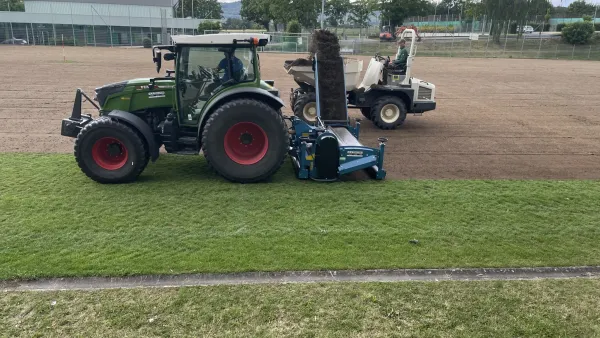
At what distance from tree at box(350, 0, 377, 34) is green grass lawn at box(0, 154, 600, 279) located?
6230cm

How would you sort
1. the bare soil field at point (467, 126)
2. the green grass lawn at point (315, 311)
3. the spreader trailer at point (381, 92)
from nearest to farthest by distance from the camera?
the green grass lawn at point (315, 311) < the bare soil field at point (467, 126) < the spreader trailer at point (381, 92)

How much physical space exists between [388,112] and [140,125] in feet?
22.4

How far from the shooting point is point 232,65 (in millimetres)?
7195

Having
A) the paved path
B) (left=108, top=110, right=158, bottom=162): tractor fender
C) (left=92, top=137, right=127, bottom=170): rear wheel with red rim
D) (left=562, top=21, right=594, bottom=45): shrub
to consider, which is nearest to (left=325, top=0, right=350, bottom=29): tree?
(left=562, top=21, right=594, bottom=45): shrub

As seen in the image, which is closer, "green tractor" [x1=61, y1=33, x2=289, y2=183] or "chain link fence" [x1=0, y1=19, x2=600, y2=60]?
"green tractor" [x1=61, y1=33, x2=289, y2=183]

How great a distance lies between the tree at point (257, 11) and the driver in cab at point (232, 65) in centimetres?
5395

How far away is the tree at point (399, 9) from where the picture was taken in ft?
204

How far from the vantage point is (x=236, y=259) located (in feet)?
16.5

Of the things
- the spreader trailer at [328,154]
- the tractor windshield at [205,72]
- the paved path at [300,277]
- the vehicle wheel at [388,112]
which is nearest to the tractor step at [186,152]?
the tractor windshield at [205,72]

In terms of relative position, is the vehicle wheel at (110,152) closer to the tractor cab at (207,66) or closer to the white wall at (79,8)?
the tractor cab at (207,66)

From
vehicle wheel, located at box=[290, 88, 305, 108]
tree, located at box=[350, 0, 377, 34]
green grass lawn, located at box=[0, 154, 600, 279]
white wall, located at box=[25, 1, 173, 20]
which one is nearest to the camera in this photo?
green grass lawn, located at box=[0, 154, 600, 279]

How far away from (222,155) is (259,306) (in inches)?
132

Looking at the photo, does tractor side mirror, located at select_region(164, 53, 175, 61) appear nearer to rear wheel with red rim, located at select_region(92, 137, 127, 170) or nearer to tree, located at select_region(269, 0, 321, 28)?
rear wheel with red rim, located at select_region(92, 137, 127, 170)

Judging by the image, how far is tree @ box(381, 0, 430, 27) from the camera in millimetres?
62031
